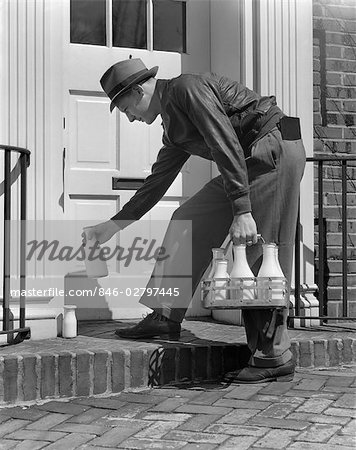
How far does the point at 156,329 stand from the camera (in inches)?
145

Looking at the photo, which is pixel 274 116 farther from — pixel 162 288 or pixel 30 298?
pixel 30 298

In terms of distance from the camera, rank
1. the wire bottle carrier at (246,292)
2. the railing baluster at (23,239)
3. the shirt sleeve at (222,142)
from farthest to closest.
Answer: the railing baluster at (23,239)
the shirt sleeve at (222,142)
the wire bottle carrier at (246,292)

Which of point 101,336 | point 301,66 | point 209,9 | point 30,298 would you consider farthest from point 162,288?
point 209,9

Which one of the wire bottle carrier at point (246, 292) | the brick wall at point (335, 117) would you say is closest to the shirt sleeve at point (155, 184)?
the wire bottle carrier at point (246, 292)

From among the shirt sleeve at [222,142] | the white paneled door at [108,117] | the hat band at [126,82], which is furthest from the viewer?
the white paneled door at [108,117]

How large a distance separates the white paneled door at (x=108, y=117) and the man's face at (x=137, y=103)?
943 millimetres

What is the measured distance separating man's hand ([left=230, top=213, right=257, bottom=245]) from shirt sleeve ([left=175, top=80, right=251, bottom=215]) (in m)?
0.03

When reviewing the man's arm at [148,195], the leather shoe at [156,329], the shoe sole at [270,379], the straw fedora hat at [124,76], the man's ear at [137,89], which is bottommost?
the shoe sole at [270,379]

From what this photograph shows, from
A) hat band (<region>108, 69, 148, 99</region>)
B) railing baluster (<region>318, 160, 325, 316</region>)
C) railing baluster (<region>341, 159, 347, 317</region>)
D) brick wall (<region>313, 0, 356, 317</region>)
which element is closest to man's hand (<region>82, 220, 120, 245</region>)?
hat band (<region>108, 69, 148, 99</region>)

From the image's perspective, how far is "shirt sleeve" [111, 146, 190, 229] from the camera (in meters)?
3.69

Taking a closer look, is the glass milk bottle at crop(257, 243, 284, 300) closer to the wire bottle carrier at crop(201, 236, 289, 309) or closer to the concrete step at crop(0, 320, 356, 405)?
the wire bottle carrier at crop(201, 236, 289, 309)

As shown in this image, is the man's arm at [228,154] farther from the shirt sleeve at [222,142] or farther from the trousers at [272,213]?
the trousers at [272,213]

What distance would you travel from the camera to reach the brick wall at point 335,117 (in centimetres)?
450

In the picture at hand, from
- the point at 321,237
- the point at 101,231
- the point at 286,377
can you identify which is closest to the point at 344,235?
the point at 321,237
